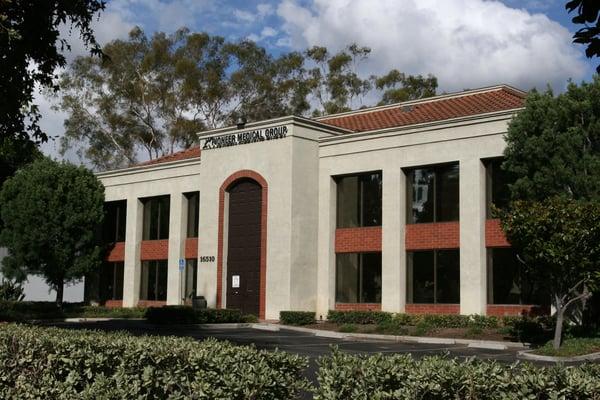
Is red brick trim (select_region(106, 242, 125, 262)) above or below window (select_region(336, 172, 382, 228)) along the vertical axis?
below

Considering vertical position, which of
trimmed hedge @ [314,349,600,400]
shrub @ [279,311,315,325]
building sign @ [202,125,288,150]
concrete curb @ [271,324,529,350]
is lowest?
concrete curb @ [271,324,529,350]

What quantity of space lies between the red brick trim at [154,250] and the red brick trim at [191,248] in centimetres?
130

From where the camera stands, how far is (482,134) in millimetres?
26281

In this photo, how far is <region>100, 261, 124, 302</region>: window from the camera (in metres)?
39.2

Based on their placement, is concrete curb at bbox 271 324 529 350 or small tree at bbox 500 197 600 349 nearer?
small tree at bbox 500 197 600 349

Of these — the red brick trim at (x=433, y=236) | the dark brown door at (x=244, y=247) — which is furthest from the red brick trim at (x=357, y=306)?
the dark brown door at (x=244, y=247)

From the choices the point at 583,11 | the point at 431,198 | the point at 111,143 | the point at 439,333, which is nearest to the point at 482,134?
the point at 431,198

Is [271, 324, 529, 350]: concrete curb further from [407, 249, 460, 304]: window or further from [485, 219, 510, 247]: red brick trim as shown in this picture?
[485, 219, 510, 247]: red brick trim

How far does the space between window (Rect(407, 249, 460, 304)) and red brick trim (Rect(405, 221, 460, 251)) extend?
278mm

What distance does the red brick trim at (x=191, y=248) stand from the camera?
116 feet

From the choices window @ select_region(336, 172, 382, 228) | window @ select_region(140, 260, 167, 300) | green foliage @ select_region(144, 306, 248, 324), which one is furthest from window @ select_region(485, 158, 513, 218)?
window @ select_region(140, 260, 167, 300)

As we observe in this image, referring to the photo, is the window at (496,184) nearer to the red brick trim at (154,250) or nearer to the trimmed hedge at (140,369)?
the red brick trim at (154,250)

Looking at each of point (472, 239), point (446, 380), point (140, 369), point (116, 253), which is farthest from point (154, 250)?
point (446, 380)

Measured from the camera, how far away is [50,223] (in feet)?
120
